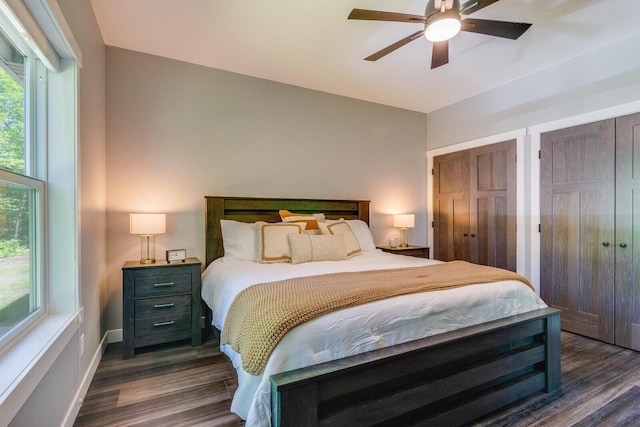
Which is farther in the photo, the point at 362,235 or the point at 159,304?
the point at 362,235

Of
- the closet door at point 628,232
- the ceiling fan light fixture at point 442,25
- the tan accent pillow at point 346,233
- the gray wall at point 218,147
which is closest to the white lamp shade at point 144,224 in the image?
the gray wall at point 218,147

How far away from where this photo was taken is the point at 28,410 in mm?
1193

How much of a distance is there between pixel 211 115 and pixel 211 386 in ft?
8.20

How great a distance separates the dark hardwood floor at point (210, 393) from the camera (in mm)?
1762

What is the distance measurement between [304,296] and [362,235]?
208cm

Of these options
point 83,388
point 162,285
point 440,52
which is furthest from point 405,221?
point 83,388

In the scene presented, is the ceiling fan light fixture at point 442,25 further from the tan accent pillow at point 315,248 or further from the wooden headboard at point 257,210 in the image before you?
the wooden headboard at point 257,210

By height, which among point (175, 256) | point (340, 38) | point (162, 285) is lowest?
point (162, 285)

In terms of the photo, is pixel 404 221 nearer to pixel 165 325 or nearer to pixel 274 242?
pixel 274 242

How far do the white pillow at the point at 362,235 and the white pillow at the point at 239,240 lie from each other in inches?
46.4

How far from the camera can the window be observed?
4.29 ft

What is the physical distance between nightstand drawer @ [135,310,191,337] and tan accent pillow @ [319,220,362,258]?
4.79 feet

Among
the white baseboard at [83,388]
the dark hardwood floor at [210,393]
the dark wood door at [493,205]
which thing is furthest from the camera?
the dark wood door at [493,205]

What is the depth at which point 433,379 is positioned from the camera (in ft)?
5.40
